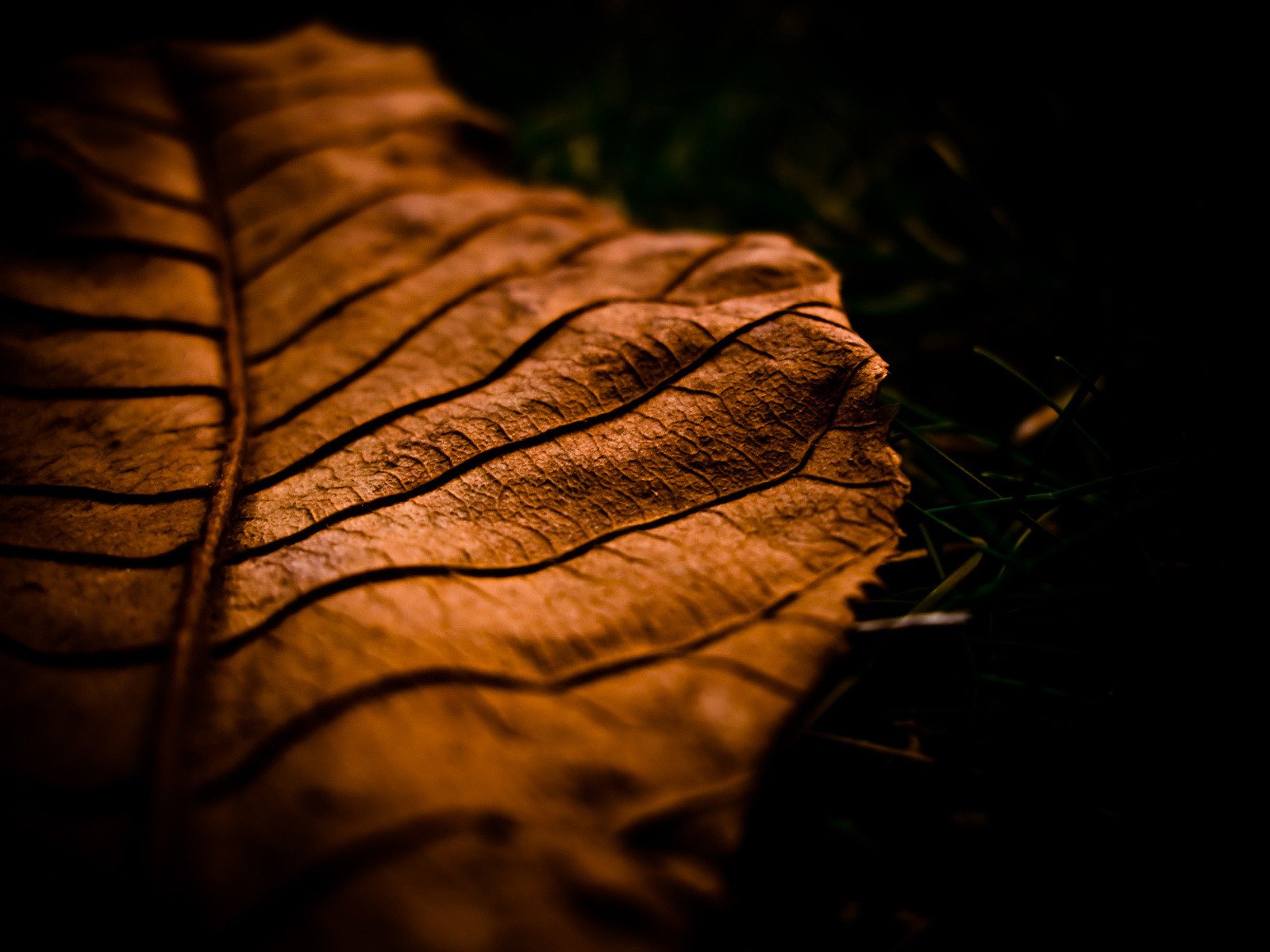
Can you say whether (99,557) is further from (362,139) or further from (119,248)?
(362,139)

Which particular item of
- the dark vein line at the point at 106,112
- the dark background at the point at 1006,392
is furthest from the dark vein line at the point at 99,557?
the dark vein line at the point at 106,112

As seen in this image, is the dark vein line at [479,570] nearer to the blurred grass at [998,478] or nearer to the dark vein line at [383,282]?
the blurred grass at [998,478]

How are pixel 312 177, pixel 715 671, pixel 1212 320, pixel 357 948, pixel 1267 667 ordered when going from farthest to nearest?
pixel 312 177, pixel 1212 320, pixel 1267 667, pixel 715 671, pixel 357 948

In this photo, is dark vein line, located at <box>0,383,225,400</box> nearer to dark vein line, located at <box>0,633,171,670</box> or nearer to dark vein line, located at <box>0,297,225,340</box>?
dark vein line, located at <box>0,297,225,340</box>

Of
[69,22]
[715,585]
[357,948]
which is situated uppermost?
[69,22]

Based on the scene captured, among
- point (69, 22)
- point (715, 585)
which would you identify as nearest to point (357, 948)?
point (715, 585)

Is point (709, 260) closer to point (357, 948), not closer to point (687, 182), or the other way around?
point (357, 948)
